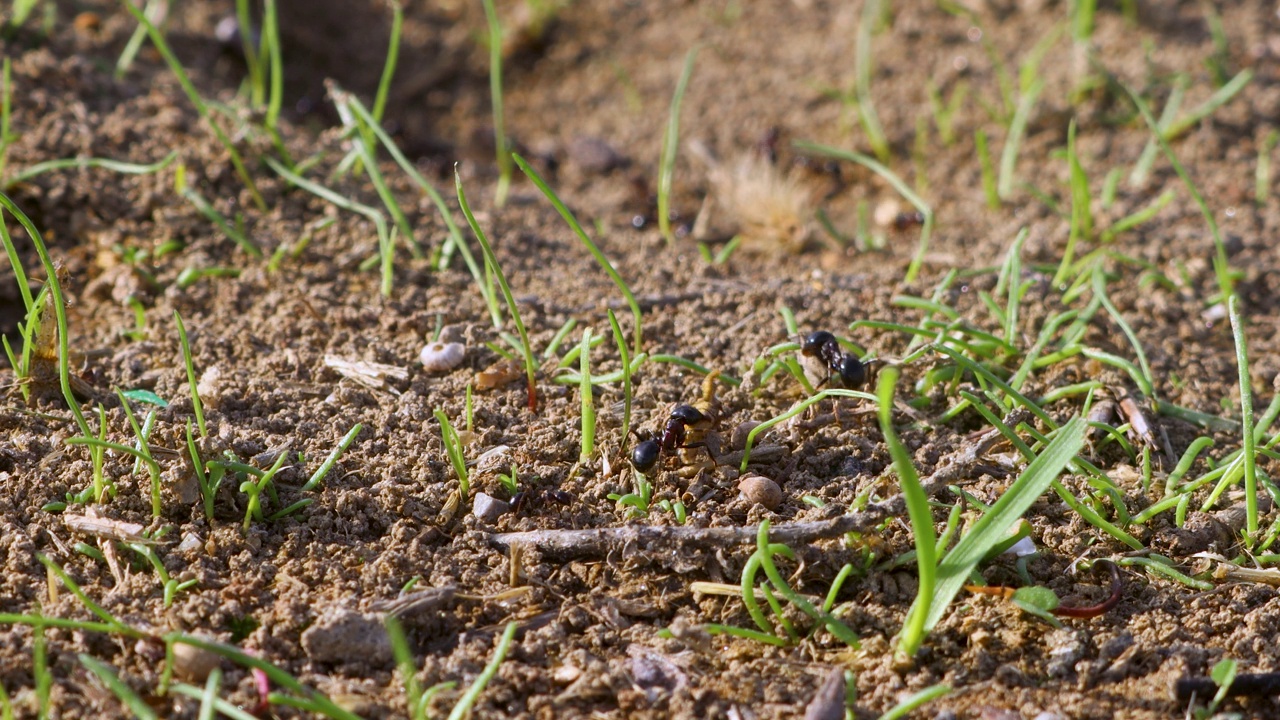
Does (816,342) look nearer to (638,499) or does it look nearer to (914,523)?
(638,499)

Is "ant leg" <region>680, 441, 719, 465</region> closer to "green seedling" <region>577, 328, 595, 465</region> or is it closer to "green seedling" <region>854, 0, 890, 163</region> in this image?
"green seedling" <region>577, 328, 595, 465</region>

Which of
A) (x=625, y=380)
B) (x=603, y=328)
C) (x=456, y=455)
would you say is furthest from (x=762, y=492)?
(x=603, y=328)

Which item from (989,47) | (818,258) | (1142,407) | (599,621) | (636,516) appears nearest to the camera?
(599,621)

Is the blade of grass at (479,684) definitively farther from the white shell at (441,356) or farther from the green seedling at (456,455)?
the white shell at (441,356)

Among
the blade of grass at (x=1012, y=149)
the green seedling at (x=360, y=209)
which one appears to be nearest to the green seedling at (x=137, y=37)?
the green seedling at (x=360, y=209)

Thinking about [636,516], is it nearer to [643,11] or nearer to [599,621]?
[599,621]

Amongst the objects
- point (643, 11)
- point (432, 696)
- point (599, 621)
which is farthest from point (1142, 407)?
point (643, 11)

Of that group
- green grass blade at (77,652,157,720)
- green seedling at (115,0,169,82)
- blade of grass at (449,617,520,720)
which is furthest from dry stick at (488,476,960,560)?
green seedling at (115,0,169,82)
